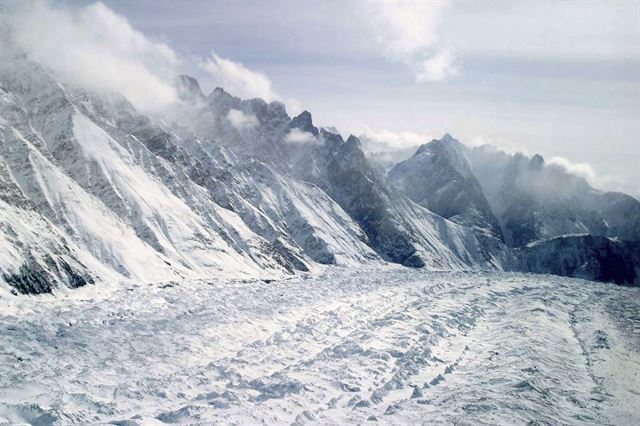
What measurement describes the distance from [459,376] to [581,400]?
9732mm

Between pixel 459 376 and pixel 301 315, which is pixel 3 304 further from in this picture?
pixel 459 376

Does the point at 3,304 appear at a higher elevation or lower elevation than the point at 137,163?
lower

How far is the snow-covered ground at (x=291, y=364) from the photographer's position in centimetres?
3329

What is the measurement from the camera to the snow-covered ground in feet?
109

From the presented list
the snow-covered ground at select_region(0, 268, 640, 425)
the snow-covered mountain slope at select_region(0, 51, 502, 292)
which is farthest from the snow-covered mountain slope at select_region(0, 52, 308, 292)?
the snow-covered ground at select_region(0, 268, 640, 425)

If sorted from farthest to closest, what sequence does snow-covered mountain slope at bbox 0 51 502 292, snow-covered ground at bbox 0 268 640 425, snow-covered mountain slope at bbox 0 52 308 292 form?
snow-covered mountain slope at bbox 0 52 308 292 < snow-covered mountain slope at bbox 0 51 502 292 < snow-covered ground at bbox 0 268 640 425

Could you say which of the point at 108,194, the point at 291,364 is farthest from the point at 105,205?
the point at 291,364

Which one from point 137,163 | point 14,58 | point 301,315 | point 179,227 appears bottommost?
point 301,315

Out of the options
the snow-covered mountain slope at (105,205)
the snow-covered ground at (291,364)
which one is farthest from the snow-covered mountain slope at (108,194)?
the snow-covered ground at (291,364)

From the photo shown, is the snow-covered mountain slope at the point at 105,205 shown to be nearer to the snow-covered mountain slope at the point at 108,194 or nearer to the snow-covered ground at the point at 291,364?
the snow-covered mountain slope at the point at 108,194

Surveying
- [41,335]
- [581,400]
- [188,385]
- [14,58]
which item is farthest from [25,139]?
[581,400]

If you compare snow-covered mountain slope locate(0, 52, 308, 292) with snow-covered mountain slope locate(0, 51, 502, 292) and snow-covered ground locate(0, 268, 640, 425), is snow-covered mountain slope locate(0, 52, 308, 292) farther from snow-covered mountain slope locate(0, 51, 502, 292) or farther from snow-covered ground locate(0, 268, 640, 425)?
snow-covered ground locate(0, 268, 640, 425)

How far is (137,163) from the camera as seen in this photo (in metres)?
146

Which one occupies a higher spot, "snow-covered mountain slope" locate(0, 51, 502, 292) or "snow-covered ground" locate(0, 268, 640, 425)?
"snow-covered mountain slope" locate(0, 51, 502, 292)
